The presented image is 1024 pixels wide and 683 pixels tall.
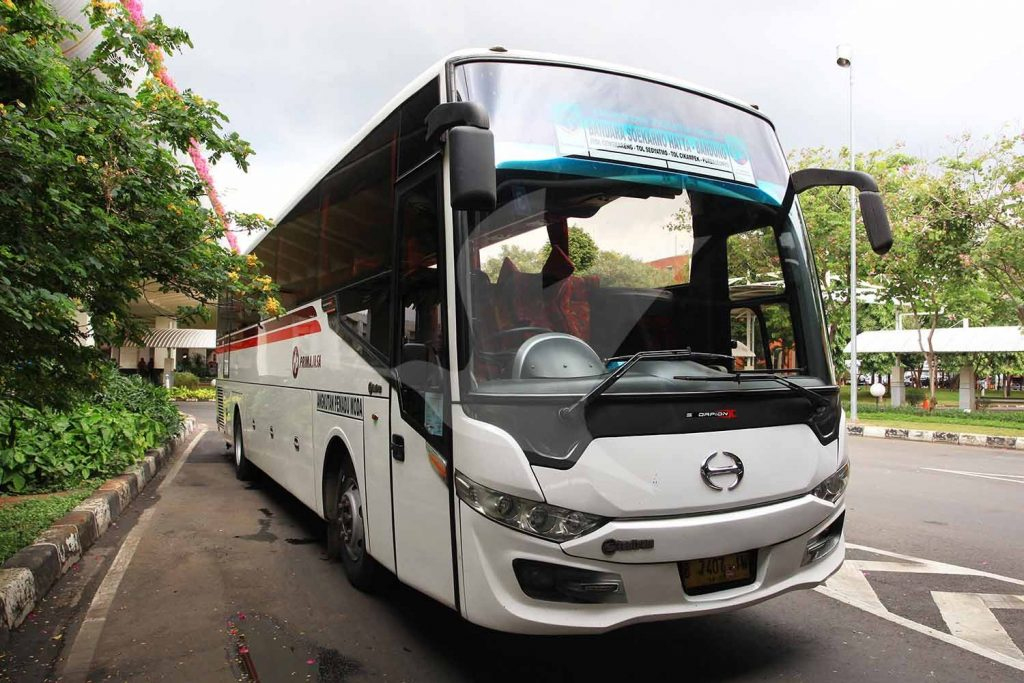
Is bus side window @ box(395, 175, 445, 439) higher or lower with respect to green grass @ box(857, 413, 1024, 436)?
higher

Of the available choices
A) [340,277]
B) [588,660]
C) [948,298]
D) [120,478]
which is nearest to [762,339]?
[588,660]

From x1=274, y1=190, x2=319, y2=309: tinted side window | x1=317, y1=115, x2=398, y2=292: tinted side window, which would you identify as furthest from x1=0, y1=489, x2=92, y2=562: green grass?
x1=317, y1=115, x2=398, y2=292: tinted side window

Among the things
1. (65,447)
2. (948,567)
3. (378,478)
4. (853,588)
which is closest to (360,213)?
(378,478)

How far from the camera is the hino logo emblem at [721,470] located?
3.09 m

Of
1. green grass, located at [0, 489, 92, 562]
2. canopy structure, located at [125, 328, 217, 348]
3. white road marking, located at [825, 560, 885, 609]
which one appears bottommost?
white road marking, located at [825, 560, 885, 609]

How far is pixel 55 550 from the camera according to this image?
516 centimetres

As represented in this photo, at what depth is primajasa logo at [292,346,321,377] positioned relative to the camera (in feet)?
19.0

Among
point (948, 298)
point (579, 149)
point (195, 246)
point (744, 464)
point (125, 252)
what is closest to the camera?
point (744, 464)

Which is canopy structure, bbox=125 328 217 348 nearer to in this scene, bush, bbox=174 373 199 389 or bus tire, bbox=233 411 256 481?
bush, bbox=174 373 199 389

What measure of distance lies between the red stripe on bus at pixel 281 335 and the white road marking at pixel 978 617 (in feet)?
15.1

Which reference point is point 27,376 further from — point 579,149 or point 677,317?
point 677,317

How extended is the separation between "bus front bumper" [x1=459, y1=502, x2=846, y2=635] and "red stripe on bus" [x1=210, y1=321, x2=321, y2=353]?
3108 mm

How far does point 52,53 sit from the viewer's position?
3746 millimetres

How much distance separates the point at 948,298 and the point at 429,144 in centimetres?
2457
